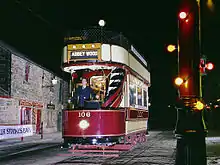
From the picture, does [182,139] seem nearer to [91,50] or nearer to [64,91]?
[91,50]

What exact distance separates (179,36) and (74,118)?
369 inches

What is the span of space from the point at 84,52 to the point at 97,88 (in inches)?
63.6

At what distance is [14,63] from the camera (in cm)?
2528

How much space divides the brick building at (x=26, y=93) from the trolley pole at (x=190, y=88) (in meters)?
19.2

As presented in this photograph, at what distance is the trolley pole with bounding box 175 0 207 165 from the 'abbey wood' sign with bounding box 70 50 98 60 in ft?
30.2

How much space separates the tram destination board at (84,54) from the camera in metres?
13.9

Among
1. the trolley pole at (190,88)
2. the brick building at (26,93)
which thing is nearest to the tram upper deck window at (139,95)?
the brick building at (26,93)

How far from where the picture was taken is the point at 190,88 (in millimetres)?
4566

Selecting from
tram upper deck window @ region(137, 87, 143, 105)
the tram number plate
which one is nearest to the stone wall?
tram upper deck window @ region(137, 87, 143, 105)

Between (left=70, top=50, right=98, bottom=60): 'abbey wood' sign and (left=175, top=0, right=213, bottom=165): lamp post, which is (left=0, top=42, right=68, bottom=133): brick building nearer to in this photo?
(left=70, top=50, right=98, bottom=60): 'abbey wood' sign

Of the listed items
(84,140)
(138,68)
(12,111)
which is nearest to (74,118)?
(84,140)

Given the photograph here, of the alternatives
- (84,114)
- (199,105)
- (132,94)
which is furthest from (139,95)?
(199,105)

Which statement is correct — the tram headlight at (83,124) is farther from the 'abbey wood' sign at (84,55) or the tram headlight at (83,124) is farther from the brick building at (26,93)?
the brick building at (26,93)

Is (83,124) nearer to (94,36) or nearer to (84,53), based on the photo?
(84,53)
